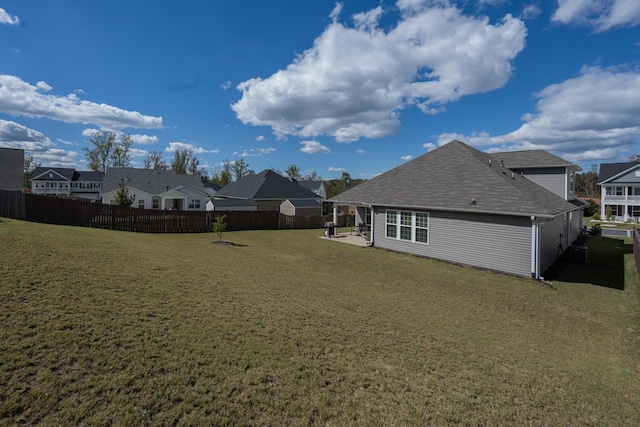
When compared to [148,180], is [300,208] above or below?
below

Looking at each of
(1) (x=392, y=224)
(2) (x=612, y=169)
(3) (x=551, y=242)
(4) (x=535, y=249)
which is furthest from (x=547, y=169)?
(2) (x=612, y=169)

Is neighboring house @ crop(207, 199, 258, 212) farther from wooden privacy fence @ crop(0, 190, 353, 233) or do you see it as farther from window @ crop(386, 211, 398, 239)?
window @ crop(386, 211, 398, 239)

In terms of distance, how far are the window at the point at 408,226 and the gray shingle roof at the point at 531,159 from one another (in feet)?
29.4

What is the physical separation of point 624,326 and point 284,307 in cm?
860

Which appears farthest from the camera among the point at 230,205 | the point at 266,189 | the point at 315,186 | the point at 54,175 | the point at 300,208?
the point at 315,186

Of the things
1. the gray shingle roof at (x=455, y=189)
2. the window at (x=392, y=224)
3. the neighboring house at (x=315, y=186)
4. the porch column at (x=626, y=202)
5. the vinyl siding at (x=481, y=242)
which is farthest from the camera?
the neighboring house at (x=315, y=186)

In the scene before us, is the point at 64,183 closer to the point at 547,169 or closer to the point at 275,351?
the point at 275,351

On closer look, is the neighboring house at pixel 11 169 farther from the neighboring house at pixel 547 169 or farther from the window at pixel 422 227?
the neighboring house at pixel 547 169

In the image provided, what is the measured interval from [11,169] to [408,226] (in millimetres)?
35144

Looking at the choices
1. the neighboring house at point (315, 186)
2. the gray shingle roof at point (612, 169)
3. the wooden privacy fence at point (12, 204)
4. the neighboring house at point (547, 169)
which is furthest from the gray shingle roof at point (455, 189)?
the neighboring house at point (315, 186)

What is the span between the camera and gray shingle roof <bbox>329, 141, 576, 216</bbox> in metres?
12.3

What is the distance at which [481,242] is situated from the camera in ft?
41.7

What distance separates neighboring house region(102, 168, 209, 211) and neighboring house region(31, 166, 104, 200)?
20.9 m

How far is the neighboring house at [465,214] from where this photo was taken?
1171 cm
